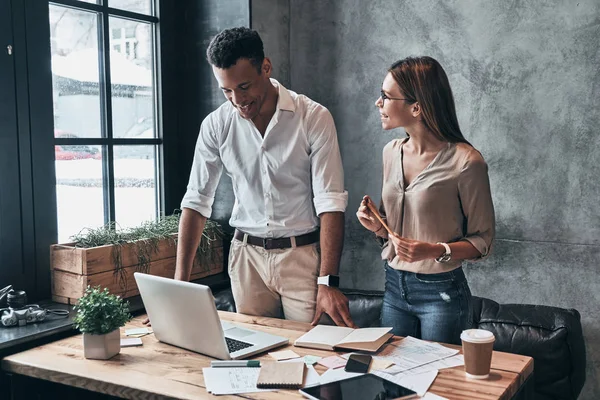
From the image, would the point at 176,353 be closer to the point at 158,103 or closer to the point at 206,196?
the point at 206,196

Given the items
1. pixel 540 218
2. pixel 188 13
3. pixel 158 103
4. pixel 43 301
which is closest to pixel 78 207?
pixel 43 301

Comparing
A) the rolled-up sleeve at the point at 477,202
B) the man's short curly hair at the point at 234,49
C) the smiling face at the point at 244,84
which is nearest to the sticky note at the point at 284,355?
the rolled-up sleeve at the point at 477,202

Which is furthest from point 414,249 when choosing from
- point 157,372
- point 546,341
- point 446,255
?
point 546,341

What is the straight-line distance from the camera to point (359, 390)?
1.90 m

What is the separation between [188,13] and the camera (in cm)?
387

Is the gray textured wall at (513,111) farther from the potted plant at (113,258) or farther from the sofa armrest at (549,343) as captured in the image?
the potted plant at (113,258)

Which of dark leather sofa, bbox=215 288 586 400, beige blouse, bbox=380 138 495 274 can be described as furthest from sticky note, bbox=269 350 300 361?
dark leather sofa, bbox=215 288 586 400

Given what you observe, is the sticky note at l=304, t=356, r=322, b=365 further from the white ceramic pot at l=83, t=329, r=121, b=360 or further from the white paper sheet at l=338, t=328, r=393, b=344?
the white ceramic pot at l=83, t=329, r=121, b=360

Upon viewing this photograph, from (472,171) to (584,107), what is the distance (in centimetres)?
141

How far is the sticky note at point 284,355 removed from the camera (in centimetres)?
220

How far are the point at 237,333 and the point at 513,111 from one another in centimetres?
197

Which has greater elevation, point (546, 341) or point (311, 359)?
point (311, 359)

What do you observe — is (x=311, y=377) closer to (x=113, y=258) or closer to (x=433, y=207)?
(x=433, y=207)

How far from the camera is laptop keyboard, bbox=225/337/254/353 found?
227cm
